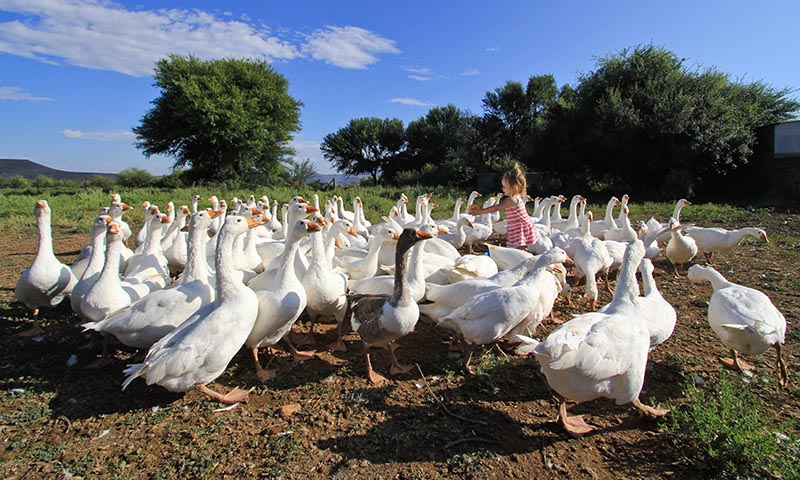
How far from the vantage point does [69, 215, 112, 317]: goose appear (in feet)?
15.1

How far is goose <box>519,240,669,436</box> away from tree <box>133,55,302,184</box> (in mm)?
25714

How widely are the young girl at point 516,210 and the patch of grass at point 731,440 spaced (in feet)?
11.9

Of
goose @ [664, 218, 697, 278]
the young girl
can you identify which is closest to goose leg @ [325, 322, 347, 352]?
the young girl

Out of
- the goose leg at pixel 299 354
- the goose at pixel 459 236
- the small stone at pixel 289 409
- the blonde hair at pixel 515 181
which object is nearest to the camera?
the small stone at pixel 289 409

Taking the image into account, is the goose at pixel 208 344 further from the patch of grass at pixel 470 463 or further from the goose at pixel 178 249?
the goose at pixel 178 249

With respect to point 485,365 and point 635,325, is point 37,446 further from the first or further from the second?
point 635,325

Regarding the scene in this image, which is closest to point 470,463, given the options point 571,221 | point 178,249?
point 178,249

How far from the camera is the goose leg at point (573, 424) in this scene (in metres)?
3.14

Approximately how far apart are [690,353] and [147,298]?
5.63m

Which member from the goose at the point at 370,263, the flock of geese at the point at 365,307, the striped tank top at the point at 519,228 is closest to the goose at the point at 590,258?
the flock of geese at the point at 365,307

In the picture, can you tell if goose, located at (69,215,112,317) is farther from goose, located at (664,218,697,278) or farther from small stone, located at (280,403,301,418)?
goose, located at (664,218,697,278)

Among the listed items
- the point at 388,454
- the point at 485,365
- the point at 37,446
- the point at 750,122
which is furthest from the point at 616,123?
the point at 37,446

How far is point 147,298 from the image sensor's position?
13.1 feet

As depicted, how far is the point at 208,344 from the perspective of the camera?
335 centimetres
